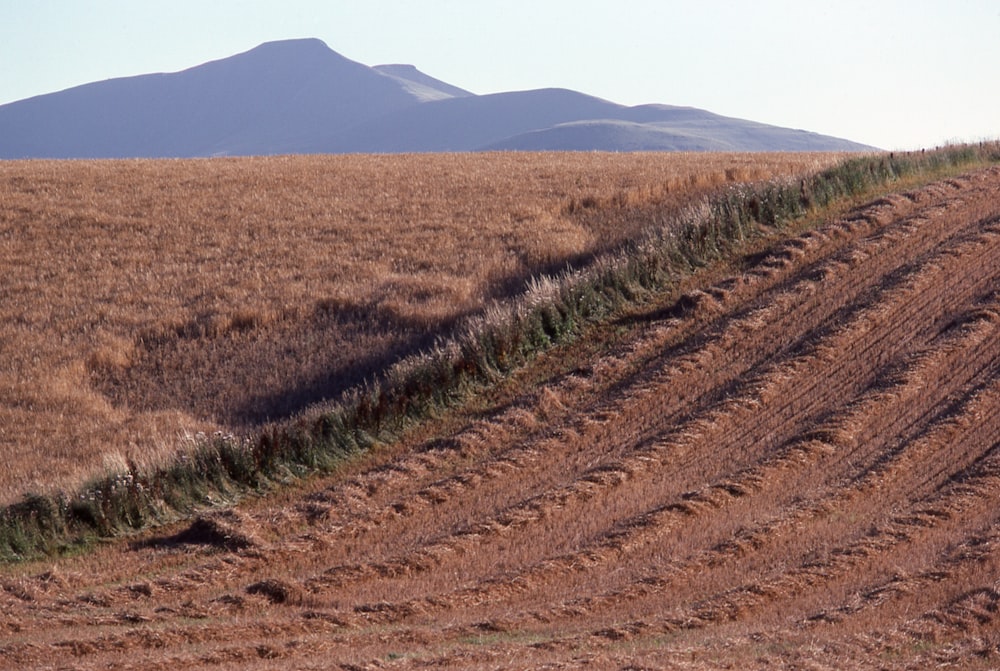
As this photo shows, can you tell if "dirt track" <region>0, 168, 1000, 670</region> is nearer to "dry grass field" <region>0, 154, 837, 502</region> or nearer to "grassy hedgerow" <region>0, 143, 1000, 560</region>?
"grassy hedgerow" <region>0, 143, 1000, 560</region>

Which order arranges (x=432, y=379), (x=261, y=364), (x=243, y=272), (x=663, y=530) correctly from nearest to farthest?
(x=663, y=530) < (x=432, y=379) < (x=261, y=364) < (x=243, y=272)

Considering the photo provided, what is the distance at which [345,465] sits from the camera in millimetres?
14227

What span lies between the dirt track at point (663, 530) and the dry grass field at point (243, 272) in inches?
126

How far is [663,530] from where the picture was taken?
11.5 metres

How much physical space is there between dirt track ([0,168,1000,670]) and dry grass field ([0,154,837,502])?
321 centimetres

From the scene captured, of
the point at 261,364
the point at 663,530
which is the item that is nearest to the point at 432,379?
the point at 261,364

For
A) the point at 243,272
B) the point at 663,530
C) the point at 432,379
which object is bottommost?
the point at 663,530

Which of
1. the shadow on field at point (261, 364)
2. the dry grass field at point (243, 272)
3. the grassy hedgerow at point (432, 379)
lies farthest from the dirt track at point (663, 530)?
the dry grass field at point (243, 272)

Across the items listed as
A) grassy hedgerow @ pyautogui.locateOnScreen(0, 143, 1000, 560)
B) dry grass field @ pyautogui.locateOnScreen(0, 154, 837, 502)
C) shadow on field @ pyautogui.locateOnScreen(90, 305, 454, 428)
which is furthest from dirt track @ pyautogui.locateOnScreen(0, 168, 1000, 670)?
dry grass field @ pyautogui.locateOnScreen(0, 154, 837, 502)

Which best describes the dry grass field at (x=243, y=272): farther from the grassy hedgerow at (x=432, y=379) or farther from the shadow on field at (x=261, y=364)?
the grassy hedgerow at (x=432, y=379)

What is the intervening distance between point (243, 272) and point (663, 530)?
1252 centimetres

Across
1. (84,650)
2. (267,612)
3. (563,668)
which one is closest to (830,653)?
(563,668)

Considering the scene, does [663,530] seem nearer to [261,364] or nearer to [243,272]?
[261,364]

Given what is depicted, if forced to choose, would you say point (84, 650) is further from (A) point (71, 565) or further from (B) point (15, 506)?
(B) point (15, 506)
